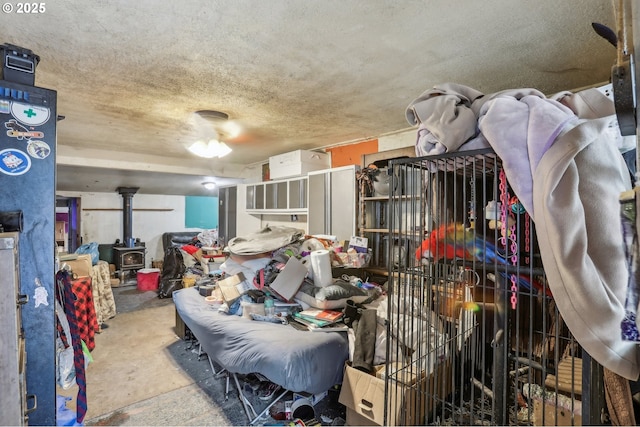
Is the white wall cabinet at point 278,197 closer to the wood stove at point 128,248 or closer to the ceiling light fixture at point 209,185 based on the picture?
the ceiling light fixture at point 209,185

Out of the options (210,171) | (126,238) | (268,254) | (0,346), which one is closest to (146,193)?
(126,238)

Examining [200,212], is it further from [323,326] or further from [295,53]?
[295,53]

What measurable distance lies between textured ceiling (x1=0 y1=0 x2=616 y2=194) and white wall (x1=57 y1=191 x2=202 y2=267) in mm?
5132

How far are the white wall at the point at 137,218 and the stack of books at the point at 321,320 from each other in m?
7.04

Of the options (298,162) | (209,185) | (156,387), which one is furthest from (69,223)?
(156,387)

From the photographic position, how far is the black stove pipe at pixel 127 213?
727cm

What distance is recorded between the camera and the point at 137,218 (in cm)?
785

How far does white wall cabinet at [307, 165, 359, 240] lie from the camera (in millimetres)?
3533

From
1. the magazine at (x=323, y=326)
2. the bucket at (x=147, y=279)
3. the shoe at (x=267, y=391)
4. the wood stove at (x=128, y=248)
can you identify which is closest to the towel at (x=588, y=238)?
the magazine at (x=323, y=326)

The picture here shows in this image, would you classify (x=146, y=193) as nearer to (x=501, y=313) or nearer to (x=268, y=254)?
(x=268, y=254)

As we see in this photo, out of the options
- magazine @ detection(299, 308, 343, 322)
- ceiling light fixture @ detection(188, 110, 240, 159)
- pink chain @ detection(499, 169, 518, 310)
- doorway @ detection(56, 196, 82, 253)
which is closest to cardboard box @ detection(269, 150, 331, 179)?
ceiling light fixture @ detection(188, 110, 240, 159)

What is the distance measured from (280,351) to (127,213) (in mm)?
6967

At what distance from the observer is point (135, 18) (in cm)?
151

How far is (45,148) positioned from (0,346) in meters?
0.75
